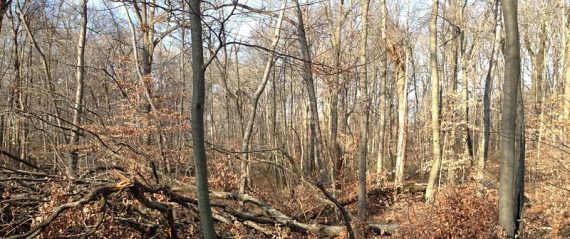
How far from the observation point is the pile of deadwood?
17.6 feet

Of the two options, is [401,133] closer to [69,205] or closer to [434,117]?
[434,117]

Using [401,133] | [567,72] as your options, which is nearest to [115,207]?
[401,133]

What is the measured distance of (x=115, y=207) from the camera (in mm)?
6148

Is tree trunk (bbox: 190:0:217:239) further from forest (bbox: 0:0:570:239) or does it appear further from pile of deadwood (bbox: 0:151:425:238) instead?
pile of deadwood (bbox: 0:151:425:238)

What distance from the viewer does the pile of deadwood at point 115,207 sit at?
5.38 m

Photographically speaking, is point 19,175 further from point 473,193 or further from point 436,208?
point 473,193

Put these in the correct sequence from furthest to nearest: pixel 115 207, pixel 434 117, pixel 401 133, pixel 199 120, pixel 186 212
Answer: pixel 401 133 → pixel 434 117 → pixel 186 212 → pixel 115 207 → pixel 199 120

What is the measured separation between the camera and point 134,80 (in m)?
12.6

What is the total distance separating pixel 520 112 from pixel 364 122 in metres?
3.64

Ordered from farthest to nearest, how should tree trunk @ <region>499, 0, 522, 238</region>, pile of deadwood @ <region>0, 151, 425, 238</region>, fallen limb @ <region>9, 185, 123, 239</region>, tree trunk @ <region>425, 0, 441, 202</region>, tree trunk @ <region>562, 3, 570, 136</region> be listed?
tree trunk @ <region>562, 3, 570, 136</region> < tree trunk @ <region>425, 0, 441, 202</region> < tree trunk @ <region>499, 0, 522, 238</region> < pile of deadwood @ <region>0, 151, 425, 238</region> < fallen limb @ <region>9, 185, 123, 239</region>

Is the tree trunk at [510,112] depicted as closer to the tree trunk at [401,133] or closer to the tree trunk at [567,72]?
the tree trunk at [567,72]

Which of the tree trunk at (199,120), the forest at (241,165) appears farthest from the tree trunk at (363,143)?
the tree trunk at (199,120)

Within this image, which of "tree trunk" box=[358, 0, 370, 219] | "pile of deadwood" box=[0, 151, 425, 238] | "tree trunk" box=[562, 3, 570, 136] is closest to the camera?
"pile of deadwood" box=[0, 151, 425, 238]

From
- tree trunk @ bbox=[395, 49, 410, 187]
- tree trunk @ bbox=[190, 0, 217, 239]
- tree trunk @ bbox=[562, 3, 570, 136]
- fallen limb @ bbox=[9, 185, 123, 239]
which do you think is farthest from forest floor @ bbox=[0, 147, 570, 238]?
tree trunk @ bbox=[395, 49, 410, 187]
